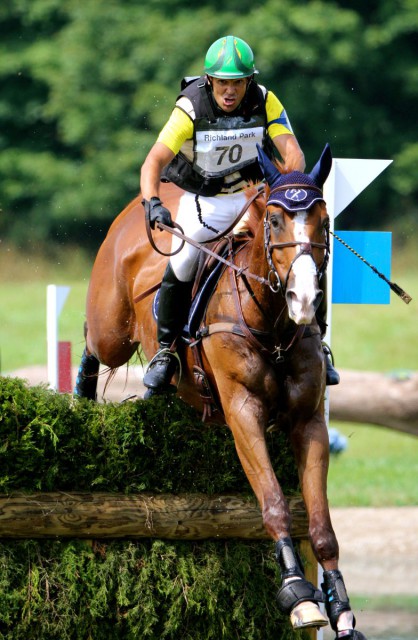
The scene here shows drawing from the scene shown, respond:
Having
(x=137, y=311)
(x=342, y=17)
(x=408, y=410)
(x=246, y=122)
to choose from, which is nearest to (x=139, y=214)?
(x=137, y=311)

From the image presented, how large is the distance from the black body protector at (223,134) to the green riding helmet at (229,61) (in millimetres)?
152

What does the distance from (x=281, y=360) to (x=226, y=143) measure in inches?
42.6

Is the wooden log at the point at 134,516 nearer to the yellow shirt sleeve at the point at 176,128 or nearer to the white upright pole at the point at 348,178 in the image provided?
the white upright pole at the point at 348,178

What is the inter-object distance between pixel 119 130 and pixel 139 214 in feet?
51.7

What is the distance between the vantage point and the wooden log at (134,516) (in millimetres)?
5035

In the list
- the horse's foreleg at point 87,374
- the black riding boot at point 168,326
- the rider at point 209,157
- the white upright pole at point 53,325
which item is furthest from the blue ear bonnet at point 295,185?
the white upright pole at point 53,325

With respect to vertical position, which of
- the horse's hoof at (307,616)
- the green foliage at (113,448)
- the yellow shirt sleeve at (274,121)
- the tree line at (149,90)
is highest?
the tree line at (149,90)

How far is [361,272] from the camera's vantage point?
228 inches

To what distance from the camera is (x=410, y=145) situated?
826 inches

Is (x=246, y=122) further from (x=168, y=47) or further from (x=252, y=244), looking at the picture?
(x=168, y=47)

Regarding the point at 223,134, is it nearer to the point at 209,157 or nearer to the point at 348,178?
the point at 209,157

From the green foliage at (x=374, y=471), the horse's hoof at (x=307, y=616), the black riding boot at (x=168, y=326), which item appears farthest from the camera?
the green foliage at (x=374, y=471)

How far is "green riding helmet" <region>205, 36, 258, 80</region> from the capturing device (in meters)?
5.02

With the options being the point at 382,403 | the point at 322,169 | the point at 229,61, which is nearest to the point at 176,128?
the point at 229,61
